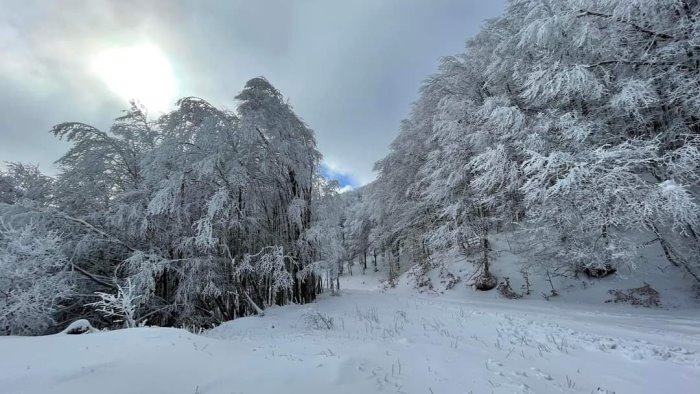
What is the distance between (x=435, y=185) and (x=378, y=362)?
1056 centimetres

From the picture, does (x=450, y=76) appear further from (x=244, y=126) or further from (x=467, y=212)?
(x=244, y=126)

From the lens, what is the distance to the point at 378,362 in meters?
3.62

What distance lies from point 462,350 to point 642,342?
→ 2853mm

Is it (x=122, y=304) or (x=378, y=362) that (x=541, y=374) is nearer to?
(x=378, y=362)

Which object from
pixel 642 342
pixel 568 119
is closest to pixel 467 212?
pixel 568 119

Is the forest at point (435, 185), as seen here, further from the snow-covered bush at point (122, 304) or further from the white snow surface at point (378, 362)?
the white snow surface at point (378, 362)

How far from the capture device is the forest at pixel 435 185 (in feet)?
24.0

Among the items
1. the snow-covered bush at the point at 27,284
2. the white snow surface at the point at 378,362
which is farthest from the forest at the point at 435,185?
the white snow surface at the point at 378,362

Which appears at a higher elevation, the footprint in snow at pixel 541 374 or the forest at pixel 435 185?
the forest at pixel 435 185

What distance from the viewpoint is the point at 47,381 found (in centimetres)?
230

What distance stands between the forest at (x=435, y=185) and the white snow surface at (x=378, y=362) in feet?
7.09

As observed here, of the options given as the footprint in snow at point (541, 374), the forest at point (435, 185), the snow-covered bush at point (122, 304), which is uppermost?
the forest at point (435, 185)

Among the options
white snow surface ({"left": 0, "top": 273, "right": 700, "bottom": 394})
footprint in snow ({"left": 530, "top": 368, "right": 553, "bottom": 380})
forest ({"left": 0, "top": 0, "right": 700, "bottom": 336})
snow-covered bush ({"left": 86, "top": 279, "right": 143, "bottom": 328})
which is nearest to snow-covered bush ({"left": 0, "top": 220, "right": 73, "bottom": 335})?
forest ({"left": 0, "top": 0, "right": 700, "bottom": 336})

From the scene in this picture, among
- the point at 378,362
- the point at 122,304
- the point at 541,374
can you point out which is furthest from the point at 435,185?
the point at 122,304
